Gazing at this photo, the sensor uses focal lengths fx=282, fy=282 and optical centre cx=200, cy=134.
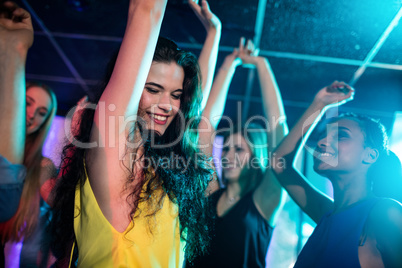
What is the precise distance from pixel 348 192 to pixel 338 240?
34 centimetres

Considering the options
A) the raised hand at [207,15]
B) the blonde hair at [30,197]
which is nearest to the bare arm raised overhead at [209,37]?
the raised hand at [207,15]

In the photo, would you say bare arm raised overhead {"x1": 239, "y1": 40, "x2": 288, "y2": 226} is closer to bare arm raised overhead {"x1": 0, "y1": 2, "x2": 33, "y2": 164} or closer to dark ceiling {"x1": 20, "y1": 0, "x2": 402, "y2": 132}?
dark ceiling {"x1": 20, "y1": 0, "x2": 402, "y2": 132}

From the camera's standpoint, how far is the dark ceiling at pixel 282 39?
203 cm

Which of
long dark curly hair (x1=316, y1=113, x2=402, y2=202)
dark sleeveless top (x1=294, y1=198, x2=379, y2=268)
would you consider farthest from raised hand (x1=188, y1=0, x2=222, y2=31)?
dark sleeveless top (x1=294, y1=198, x2=379, y2=268)

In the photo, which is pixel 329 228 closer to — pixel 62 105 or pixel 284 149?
pixel 284 149

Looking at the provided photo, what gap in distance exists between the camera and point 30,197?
1.88 metres

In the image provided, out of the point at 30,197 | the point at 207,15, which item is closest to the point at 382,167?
the point at 207,15

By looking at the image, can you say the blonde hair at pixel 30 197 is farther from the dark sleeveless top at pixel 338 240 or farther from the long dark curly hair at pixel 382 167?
the long dark curly hair at pixel 382 167

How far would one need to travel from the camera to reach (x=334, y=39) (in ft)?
7.49

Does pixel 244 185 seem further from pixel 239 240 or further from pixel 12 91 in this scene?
pixel 12 91

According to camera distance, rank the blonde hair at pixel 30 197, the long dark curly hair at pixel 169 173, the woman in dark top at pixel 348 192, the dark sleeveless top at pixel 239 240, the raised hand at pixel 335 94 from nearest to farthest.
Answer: the long dark curly hair at pixel 169 173 < the woman in dark top at pixel 348 192 < the blonde hair at pixel 30 197 < the raised hand at pixel 335 94 < the dark sleeveless top at pixel 239 240

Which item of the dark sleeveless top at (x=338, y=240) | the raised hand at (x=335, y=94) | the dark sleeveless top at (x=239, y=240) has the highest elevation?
the raised hand at (x=335, y=94)

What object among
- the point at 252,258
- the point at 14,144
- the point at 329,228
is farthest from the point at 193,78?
the point at 252,258

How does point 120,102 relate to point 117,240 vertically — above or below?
above
